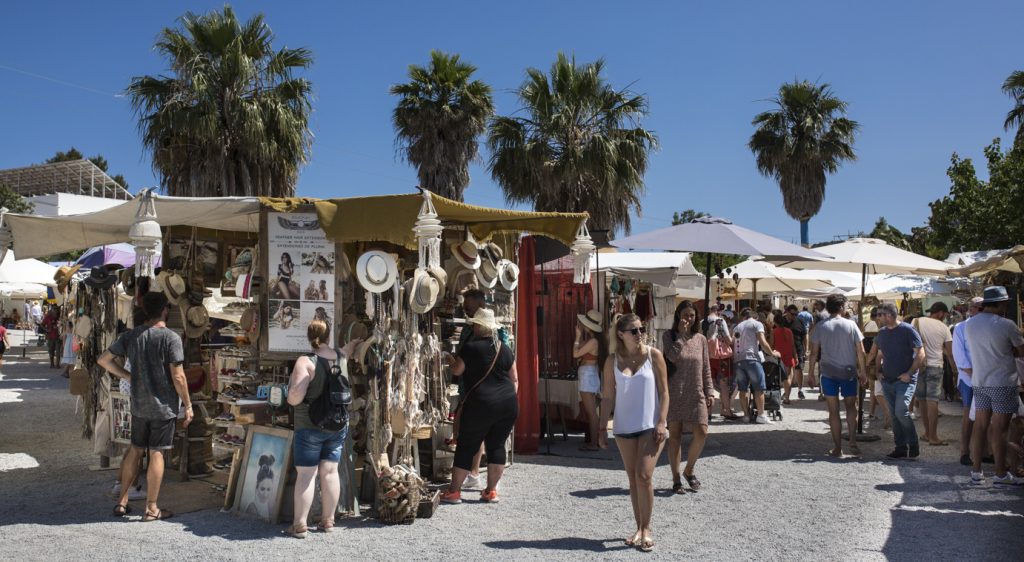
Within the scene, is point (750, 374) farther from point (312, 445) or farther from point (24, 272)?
point (24, 272)

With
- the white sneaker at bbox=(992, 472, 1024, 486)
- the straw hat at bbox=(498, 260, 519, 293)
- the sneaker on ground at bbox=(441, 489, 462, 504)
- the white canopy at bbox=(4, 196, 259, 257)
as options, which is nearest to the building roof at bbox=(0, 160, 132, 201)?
the white canopy at bbox=(4, 196, 259, 257)

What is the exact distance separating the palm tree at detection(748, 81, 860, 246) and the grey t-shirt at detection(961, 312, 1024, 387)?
79.2ft

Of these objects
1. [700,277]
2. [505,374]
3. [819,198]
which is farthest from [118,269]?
[819,198]

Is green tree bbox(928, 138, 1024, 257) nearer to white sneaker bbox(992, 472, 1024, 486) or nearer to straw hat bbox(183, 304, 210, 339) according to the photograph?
white sneaker bbox(992, 472, 1024, 486)

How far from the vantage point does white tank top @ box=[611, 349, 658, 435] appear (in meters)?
4.96

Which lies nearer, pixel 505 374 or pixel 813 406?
pixel 505 374

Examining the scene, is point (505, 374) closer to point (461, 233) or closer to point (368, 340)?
point (368, 340)

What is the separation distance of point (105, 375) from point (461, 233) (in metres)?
3.79

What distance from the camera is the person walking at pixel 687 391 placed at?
661cm

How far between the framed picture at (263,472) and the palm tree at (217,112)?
418 inches

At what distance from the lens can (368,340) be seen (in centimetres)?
612

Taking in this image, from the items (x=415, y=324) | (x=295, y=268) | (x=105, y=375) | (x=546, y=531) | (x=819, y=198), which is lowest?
Result: (x=546, y=531)

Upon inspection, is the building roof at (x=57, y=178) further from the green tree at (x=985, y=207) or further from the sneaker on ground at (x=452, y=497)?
the sneaker on ground at (x=452, y=497)

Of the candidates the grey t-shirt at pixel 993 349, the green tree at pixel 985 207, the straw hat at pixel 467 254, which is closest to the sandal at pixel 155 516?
the straw hat at pixel 467 254
